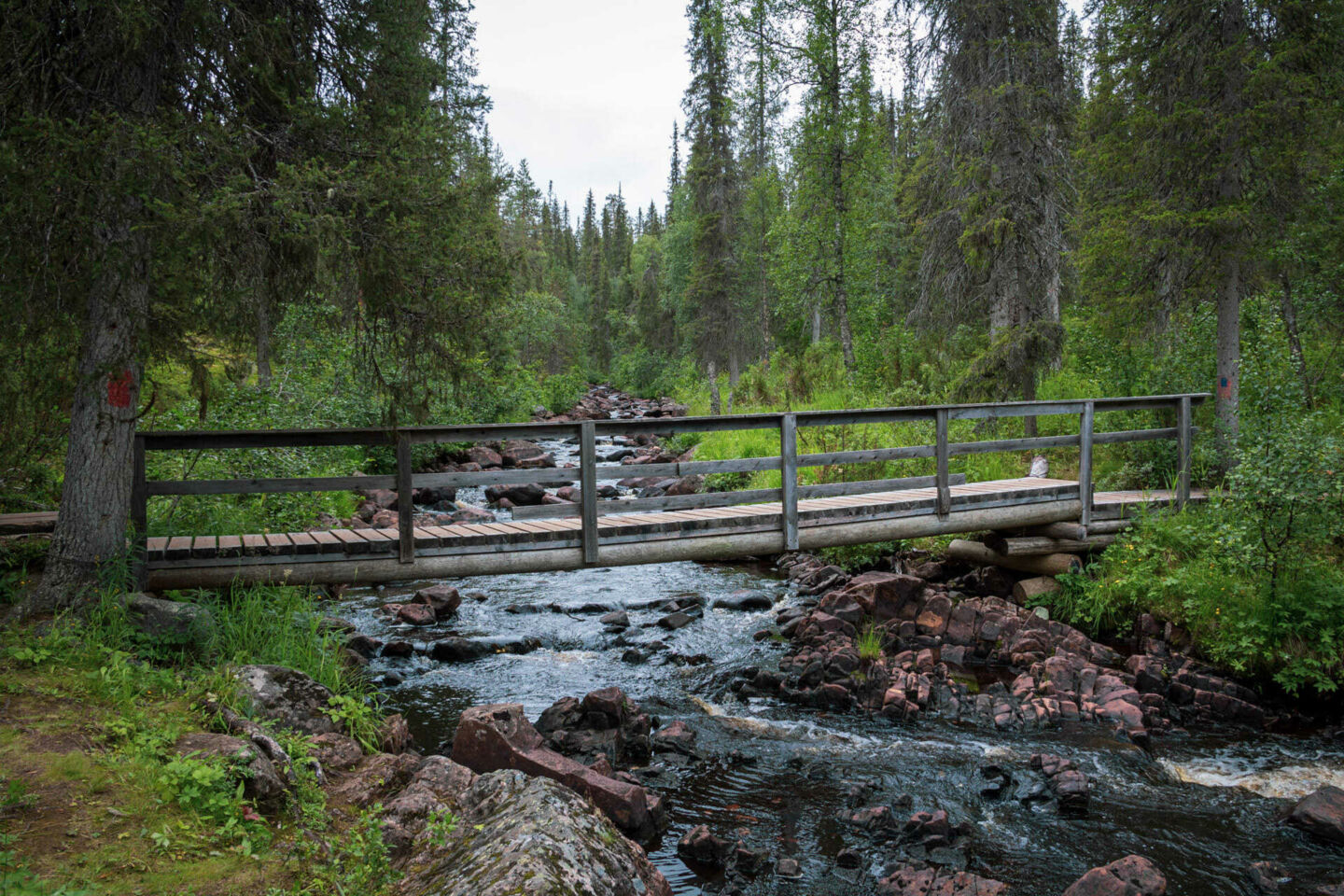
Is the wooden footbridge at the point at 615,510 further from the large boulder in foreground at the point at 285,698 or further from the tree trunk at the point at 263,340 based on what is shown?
the large boulder in foreground at the point at 285,698

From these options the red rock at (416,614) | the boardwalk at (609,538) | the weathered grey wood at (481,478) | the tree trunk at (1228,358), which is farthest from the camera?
the tree trunk at (1228,358)

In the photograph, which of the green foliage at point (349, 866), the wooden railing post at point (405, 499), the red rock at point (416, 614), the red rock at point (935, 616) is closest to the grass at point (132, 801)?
the green foliage at point (349, 866)

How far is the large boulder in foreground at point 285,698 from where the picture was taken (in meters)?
4.68

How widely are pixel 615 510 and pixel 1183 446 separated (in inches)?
294

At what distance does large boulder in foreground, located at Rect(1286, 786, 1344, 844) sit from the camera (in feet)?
16.8

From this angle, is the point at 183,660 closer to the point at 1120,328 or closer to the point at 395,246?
the point at 395,246

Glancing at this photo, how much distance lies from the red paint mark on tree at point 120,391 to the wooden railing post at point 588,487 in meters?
3.37

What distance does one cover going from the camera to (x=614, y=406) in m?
44.7

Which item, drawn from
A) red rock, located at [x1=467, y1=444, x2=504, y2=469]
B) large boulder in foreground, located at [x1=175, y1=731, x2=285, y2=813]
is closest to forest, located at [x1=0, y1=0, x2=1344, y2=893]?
large boulder in foreground, located at [x1=175, y1=731, x2=285, y2=813]

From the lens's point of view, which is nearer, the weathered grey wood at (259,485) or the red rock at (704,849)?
the red rock at (704,849)

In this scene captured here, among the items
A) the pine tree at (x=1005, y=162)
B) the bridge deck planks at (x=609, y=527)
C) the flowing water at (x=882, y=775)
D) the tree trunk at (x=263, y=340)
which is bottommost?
the flowing water at (x=882, y=775)

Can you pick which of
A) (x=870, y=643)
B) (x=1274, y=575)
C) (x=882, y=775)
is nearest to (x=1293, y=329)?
(x=1274, y=575)

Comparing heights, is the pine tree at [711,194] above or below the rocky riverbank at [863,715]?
above

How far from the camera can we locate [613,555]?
23.8 feet
